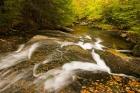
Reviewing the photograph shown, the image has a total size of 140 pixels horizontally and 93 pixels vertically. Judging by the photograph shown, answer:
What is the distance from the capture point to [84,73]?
419 inches

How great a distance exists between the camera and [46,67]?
1091cm

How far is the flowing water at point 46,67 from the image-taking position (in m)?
9.46

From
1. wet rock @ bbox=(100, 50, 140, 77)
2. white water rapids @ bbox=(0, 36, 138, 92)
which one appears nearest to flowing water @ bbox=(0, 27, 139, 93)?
white water rapids @ bbox=(0, 36, 138, 92)

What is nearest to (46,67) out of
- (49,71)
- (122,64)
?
(49,71)

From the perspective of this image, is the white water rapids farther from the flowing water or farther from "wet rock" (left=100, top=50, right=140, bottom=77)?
"wet rock" (left=100, top=50, right=140, bottom=77)

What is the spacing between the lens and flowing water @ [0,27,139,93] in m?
9.46

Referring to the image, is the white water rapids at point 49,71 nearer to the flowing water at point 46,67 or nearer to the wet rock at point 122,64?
the flowing water at point 46,67

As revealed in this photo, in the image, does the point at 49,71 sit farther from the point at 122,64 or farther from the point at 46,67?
the point at 122,64

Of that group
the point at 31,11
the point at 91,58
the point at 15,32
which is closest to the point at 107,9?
the point at 31,11

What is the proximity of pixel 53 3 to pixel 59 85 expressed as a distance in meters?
11.7

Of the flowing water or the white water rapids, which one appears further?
the white water rapids

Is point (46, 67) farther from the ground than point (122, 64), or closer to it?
farther from the ground

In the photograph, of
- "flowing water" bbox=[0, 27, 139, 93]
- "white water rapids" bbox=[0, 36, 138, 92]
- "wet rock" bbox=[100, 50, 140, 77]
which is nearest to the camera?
"flowing water" bbox=[0, 27, 139, 93]

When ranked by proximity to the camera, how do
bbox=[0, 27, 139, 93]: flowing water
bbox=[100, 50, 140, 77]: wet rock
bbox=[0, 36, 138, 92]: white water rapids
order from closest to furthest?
1. bbox=[0, 27, 139, 93]: flowing water
2. bbox=[0, 36, 138, 92]: white water rapids
3. bbox=[100, 50, 140, 77]: wet rock
